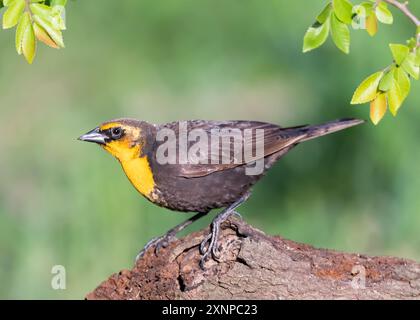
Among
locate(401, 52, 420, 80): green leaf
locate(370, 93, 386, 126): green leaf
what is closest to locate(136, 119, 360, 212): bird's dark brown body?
locate(370, 93, 386, 126): green leaf

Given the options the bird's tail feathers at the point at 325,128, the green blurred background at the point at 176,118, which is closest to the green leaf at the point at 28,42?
the bird's tail feathers at the point at 325,128

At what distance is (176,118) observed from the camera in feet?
26.3

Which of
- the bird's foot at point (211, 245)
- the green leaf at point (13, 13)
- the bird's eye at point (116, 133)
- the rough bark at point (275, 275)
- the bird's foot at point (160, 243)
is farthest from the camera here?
the bird's eye at point (116, 133)

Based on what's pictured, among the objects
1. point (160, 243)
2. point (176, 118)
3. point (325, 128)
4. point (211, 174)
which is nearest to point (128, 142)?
point (211, 174)

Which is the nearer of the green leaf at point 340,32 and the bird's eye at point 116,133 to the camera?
the green leaf at point 340,32

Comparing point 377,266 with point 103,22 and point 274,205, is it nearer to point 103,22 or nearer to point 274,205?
point 274,205

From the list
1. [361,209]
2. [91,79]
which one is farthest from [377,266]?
[91,79]

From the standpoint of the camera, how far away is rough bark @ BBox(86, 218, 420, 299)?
440 centimetres

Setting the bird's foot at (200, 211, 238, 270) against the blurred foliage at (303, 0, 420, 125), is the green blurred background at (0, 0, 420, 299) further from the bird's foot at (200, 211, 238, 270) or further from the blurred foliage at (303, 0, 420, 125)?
the blurred foliage at (303, 0, 420, 125)

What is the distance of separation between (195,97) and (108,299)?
11.9 feet

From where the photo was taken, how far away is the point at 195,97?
8.11m

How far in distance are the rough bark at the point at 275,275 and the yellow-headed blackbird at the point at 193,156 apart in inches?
27.0

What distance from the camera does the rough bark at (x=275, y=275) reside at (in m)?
4.40

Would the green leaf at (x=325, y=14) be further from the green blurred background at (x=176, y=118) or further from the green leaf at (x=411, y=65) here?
the green blurred background at (x=176, y=118)
